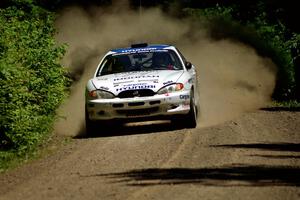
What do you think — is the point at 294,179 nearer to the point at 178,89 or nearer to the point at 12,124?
the point at 12,124

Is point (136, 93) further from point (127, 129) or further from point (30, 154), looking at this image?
point (30, 154)

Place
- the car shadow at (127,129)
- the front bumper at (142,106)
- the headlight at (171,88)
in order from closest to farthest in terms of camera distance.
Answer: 1. the front bumper at (142,106)
2. the headlight at (171,88)
3. the car shadow at (127,129)

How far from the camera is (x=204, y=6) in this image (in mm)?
42906

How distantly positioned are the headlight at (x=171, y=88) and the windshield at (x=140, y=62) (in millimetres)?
1014

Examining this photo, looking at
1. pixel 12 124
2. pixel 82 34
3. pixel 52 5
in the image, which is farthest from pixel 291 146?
pixel 52 5

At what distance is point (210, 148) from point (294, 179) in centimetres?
341

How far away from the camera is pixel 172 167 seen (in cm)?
1138

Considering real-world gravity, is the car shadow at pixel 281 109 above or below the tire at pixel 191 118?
below

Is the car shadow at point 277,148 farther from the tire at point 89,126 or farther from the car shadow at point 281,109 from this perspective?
the car shadow at point 281,109

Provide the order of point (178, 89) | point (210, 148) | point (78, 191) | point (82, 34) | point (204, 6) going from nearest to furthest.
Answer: point (78, 191) < point (210, 148) < point (178, 89) < point (82, 34) < point (204, 6)

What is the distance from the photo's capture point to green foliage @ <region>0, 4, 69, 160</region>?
13664 millimetres

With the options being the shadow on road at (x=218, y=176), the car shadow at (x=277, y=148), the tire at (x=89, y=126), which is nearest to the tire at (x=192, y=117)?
the tire at (x=89, y=126)

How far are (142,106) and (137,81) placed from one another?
51 centimetres

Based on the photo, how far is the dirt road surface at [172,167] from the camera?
31.1 ft
